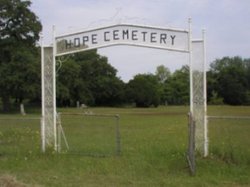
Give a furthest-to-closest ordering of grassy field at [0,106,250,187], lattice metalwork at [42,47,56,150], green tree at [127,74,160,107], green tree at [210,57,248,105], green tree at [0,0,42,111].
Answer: green tree at [210,57,248,105]
green tree at [127,74,160,107]
green tree at [0,0,42,111]
lattice metalwork at [42,47,56,150]
grassy field at [0,106,250,187]

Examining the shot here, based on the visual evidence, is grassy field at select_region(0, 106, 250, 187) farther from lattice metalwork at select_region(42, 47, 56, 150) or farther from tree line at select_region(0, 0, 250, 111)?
tree line at select_region(0, 0, 250, 111)

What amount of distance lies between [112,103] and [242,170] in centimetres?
10280

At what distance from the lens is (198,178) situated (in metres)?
11.9

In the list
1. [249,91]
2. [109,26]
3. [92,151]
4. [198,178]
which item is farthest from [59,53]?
[249,91]

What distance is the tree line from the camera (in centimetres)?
6594

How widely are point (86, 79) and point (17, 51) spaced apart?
44690 millimetres

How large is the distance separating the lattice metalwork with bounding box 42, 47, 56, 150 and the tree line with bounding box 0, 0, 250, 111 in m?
33.7

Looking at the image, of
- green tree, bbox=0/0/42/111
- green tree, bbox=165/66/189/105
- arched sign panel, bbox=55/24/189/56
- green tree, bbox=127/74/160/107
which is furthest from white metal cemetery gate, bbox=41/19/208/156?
green tree, bbox=165/66/189/105

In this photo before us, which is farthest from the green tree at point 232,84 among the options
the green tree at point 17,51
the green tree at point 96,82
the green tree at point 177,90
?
the green tree at point 17,51

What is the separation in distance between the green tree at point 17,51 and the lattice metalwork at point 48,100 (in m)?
49.3

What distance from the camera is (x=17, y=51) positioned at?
2660 inches

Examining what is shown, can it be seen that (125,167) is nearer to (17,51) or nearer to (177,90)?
(17,51)

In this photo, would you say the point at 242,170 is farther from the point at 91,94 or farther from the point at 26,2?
the point at 91,94

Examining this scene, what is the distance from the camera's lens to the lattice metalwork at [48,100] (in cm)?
1597
